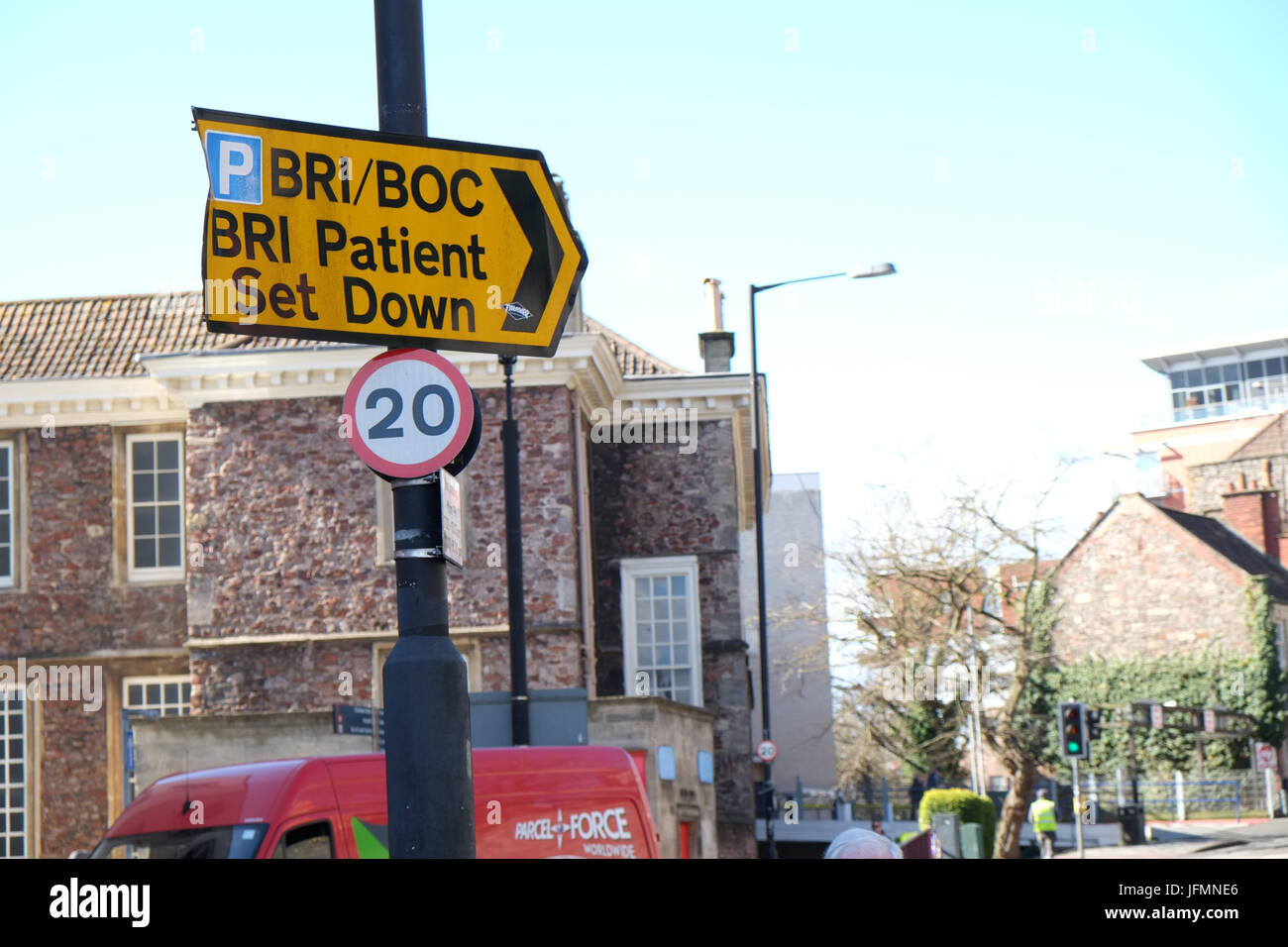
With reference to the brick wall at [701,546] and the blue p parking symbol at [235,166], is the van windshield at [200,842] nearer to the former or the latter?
the blue p parking symbol at [235,166]

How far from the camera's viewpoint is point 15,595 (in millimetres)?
26953

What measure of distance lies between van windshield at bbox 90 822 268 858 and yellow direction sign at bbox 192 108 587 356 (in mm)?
4037

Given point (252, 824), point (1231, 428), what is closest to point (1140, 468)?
point (1231, 428)

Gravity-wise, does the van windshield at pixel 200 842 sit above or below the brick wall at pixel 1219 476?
below

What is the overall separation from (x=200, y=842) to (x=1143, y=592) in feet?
164

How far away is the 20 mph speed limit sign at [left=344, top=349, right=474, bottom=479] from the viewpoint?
490cm

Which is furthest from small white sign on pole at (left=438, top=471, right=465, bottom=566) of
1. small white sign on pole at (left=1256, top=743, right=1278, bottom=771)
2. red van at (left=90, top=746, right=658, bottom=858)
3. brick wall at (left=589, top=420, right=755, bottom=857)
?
small white sign on pole at (left=1256, top=743, right=1278, bottom=771)

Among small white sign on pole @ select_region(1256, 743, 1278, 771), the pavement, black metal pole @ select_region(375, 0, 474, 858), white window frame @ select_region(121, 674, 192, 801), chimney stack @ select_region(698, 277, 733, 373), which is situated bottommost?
the pavement

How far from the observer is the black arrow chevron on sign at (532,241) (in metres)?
5.13

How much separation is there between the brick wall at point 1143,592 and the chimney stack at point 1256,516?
5807 mm

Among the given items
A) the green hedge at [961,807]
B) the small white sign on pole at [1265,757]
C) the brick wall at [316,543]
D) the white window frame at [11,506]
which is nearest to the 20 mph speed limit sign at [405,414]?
the brick wall at [316,543]

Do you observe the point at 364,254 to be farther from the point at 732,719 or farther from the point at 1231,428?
the point at 1231,428

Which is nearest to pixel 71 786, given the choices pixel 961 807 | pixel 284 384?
pixel 284 384

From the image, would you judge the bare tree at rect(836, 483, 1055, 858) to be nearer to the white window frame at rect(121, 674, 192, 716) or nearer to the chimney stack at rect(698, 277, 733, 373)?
the chimney stack at rect(698, 277, 733, 373)
